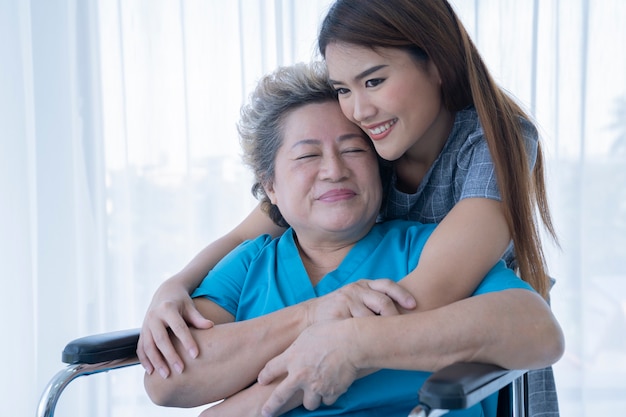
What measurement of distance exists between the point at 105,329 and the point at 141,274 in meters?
0.26

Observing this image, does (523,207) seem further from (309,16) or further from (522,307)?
(309,16)

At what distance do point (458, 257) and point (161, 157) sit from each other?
1.75 metres

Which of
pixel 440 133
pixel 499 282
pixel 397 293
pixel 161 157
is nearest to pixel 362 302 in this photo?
pixel 397 293

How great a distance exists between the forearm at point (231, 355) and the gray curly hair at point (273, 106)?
0.40m

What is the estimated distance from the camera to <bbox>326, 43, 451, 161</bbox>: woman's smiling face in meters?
1.50

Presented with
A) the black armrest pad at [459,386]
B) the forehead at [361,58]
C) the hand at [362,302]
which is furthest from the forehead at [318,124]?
the black armrest pad at [459,386]

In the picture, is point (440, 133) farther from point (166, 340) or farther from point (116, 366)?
point (116, 366)

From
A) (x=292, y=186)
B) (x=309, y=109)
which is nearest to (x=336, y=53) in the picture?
(x=309, y=109)

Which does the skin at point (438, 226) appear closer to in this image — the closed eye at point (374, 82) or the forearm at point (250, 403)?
the closed eye at point (374, 82)

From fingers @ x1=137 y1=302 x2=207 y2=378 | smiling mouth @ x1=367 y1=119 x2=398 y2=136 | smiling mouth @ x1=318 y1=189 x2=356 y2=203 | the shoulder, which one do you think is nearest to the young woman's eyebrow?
smiling mouth @ x1=367 y1=119 x2=398 y2=136

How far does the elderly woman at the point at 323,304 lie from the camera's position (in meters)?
1.25

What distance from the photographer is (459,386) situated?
40.0 inches

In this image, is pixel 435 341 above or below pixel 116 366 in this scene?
above

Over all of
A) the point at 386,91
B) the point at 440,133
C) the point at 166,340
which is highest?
the point at 386,91
